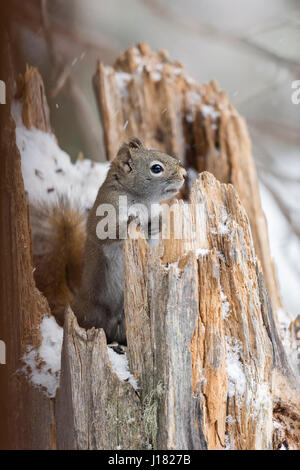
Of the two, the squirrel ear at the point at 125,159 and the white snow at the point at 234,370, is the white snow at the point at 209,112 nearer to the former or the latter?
the squirrel ear at the point at 125,159

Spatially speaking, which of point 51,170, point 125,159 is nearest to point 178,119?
point 125,159

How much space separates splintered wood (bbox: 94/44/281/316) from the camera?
97cm

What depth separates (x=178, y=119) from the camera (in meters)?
1.15

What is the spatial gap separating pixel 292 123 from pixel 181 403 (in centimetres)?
57

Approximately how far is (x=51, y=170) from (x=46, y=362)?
51cm

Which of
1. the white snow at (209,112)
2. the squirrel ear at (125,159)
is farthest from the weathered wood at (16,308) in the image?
the white snow at (209,112)

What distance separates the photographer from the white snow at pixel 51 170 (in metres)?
1.03

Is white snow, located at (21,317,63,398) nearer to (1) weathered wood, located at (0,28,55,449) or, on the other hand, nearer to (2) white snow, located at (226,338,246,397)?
(1) weathered wood, located at (0,28,55,449)

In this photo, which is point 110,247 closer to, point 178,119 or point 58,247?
point 58,247

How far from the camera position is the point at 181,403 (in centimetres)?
73

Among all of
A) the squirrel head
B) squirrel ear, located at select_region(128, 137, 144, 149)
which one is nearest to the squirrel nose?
the squirrel head

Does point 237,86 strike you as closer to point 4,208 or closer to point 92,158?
point 92,158
